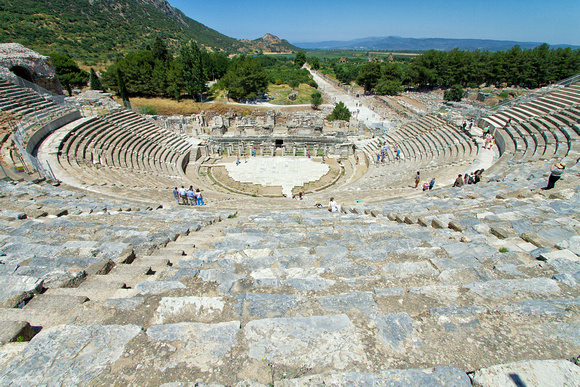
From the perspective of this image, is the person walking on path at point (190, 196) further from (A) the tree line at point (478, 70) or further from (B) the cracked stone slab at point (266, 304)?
(A) the tree line at point (478, 70)

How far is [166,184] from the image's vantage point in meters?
18.9

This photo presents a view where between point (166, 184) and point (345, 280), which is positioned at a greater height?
point (345, 280)

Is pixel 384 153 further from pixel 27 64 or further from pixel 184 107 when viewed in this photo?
pixel 184 107

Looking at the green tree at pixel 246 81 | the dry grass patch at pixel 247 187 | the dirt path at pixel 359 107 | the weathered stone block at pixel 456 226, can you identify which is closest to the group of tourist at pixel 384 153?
the dry grass patch at pixel 247 187


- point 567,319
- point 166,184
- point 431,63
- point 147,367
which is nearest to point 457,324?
point 567,319

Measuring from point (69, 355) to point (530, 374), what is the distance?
152 inches

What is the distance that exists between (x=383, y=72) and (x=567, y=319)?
6594 centimetres

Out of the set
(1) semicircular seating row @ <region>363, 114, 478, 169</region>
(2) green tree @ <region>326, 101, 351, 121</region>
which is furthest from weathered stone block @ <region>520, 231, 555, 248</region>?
(2) green tree @ <region>326, 101, 351, 121</region>

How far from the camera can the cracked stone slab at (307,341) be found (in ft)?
8.46

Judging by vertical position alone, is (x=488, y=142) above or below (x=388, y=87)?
below

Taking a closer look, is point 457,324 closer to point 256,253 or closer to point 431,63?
point 256,253

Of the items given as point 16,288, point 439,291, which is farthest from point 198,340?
A: point 439,291

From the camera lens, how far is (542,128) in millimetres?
17359

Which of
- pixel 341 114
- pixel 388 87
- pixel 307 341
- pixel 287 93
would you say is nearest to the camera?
pixel 307 341
